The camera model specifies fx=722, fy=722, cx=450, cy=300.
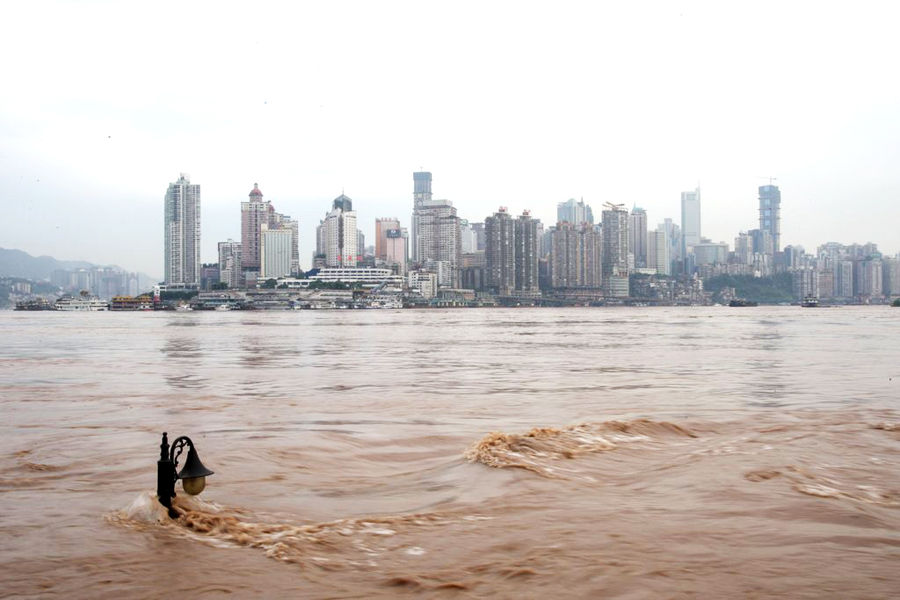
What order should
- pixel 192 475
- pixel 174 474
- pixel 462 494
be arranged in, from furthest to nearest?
pixel 462 494 → pixel 174 474 → pixel 192 475

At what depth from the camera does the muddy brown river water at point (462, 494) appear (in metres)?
5.80

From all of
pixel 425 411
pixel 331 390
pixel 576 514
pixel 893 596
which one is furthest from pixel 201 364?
pixel 893 596

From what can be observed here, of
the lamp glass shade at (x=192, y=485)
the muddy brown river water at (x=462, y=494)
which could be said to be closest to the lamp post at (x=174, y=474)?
the lamp glass shade at (x=192, y=485)

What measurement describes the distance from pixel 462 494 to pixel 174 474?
3.17 metres

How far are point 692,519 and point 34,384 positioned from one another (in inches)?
828

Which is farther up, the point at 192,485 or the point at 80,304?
the point at 80,304

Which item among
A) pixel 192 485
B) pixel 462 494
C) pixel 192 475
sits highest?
pixel 192 475

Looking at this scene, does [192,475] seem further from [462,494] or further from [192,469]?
[462,494]

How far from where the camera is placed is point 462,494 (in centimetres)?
840

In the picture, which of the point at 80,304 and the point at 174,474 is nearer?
the point at 174,474

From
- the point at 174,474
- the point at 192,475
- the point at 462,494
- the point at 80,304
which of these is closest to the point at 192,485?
the point at 192,475

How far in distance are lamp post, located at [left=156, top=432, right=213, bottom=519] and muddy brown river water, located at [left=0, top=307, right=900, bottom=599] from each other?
0.17m

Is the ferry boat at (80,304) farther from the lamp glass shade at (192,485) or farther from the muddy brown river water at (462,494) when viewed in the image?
the lamp glass shade at (192,485)

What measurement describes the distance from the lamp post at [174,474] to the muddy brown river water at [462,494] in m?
0.17
